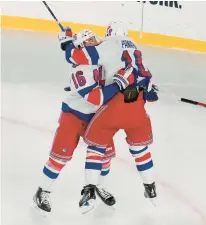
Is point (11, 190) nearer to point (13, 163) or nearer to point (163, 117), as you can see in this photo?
point (13, 163)

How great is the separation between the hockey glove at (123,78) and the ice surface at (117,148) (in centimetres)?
63

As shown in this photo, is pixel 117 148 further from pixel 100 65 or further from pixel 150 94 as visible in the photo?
pixel 100 65

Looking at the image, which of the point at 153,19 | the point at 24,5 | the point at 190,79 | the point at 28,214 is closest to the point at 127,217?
the point at 28,214

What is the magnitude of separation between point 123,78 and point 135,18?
3251 millimetres

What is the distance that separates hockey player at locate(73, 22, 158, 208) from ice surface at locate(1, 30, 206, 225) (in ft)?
0.93

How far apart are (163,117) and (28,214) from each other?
1581mm

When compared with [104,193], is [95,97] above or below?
above

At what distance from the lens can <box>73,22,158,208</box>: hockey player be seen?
256 cm

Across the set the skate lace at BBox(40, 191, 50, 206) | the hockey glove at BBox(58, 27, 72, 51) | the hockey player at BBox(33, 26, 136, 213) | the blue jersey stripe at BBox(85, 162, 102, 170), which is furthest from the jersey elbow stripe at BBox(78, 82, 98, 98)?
the skate lace at BBox(40, 191, 50, 206)

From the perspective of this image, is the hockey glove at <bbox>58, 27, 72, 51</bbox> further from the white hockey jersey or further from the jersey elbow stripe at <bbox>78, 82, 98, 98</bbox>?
the jersey elbow stripe at <bbox>78, 82, 98, 98</bbox>

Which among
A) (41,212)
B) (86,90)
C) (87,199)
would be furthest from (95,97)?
(41,212)

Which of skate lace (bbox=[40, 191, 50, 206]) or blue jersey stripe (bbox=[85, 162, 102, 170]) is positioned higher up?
blue jersey stripe (bbox=[85, 162, 102, 170])

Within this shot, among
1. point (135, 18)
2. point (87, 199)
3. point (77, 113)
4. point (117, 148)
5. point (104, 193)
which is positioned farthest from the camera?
point (135, 18)

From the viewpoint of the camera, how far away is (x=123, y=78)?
2.52 meters
